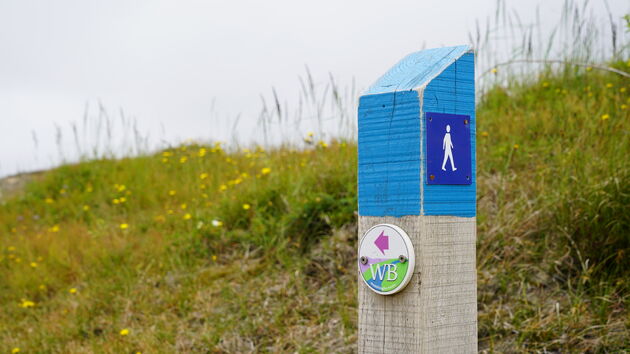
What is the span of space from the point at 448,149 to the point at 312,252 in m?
2.73

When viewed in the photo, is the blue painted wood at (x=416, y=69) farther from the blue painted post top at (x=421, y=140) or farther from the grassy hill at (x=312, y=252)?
the grassy hill at (x=312, y=252)

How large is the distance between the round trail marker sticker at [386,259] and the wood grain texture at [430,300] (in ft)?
0.11

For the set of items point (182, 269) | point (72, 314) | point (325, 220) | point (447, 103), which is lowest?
point (72, 314)

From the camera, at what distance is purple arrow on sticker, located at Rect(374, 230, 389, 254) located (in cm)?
216

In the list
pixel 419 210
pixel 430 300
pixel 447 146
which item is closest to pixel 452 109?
pixel 447 146

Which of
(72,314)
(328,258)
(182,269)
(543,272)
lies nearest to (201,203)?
(182,269)

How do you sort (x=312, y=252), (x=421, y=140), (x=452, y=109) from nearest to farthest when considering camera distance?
1. (x=421, y=140)
2. (x=452, y=109)
3. (x=312, y=252)

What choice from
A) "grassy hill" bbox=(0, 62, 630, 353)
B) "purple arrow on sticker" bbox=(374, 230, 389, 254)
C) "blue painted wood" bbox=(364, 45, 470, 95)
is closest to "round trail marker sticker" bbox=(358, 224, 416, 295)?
"purple arrow on sticker" bbox=(374, 230, 389, 254)

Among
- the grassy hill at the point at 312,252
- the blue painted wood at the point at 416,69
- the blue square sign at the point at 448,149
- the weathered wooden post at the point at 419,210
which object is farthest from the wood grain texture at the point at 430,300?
the grassy hill at the point at 312,252

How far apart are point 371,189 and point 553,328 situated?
180 centimetres

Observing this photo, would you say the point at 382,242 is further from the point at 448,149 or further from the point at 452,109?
the point at 452,109

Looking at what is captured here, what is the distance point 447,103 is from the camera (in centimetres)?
222

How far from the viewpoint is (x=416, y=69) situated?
230 centimetres

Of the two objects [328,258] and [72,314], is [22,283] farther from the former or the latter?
[328,258]
